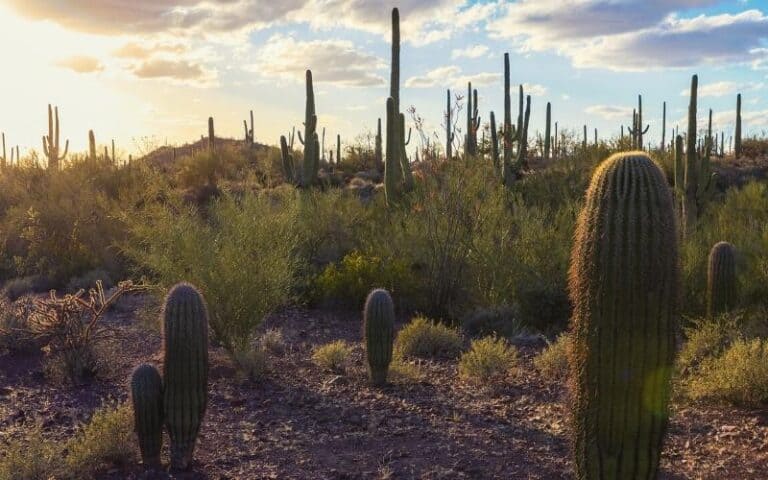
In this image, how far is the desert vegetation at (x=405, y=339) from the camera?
183 inches

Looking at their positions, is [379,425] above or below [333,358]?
below

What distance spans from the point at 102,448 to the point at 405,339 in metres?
4.44

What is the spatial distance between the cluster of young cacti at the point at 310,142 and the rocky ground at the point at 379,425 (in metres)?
13.8

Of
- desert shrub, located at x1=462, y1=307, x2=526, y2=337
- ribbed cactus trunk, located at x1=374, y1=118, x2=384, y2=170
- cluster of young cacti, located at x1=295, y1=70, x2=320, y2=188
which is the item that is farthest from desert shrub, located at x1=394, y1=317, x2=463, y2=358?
ribbed cactus trunk, located at x1=374, y1=118, x2=384, y2=170

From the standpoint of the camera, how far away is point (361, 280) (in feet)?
41.7

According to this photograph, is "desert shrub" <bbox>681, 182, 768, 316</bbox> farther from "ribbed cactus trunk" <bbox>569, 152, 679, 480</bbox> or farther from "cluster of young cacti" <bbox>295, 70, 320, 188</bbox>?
"cluster of young cacti" <bbox>295, 70, 320, 188</bbox>

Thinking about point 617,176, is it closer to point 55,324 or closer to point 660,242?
point 660,242

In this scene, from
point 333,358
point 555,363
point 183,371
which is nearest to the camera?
point 183,371

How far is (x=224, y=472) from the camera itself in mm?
6246

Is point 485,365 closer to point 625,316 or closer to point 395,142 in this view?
point 625,316

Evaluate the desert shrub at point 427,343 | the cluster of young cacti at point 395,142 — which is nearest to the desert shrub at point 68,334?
the desert shrub at point 427,343

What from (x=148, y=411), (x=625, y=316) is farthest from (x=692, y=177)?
(x=148, y=411)

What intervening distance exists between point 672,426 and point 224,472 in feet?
12.4

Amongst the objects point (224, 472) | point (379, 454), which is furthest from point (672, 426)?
A: point (224, 472)
